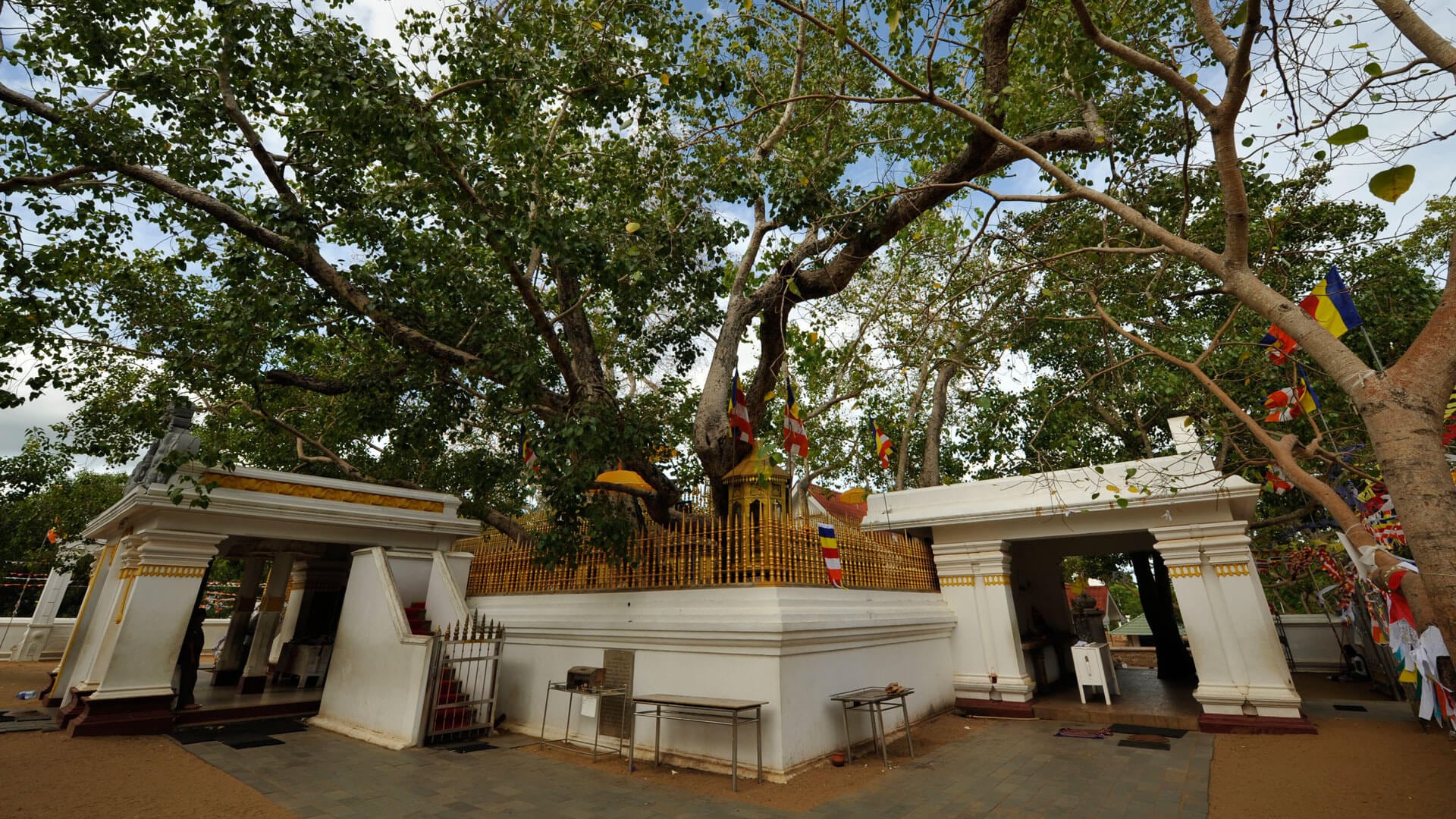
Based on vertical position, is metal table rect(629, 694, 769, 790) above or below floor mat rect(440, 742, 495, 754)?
above

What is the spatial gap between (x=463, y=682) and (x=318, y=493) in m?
3.85

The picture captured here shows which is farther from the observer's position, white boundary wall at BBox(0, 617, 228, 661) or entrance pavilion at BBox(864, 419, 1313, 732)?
white boundary wall at BBox(0, 617, 228, 661)

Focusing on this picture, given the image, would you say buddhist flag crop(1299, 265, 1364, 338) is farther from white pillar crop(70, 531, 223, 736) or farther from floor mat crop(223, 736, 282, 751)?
white pillar crop(70, 531, 223, 736)

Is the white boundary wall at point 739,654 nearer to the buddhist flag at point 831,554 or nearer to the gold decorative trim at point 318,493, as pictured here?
the buddhist flag at point 831,554

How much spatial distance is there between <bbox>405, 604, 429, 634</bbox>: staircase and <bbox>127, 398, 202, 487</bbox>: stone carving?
344 centimetres

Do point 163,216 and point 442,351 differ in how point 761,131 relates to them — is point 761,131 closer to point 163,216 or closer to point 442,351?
point 442,351

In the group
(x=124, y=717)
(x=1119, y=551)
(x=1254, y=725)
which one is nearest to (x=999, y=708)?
(x=1254, y=725)

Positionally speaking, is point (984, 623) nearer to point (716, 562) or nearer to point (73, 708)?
point (716, 562)

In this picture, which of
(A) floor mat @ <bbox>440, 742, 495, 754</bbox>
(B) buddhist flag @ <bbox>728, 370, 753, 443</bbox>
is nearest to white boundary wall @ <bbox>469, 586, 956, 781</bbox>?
(A) floor mat @ <bbox>440, 742, 495, 754</bbox>

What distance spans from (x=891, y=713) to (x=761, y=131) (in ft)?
26.8

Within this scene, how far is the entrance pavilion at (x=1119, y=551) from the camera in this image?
753cm

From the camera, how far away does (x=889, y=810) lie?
193 inches

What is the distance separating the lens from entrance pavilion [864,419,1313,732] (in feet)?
24.7

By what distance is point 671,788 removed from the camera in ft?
18.2
